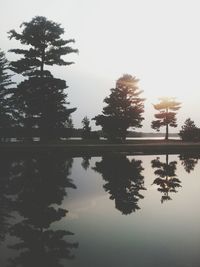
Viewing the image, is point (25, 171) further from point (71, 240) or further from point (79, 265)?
point (79, 265)

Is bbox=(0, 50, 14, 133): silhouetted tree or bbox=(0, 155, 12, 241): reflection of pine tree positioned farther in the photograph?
bbox=(0, 50, 14, 133): silhouetted tree

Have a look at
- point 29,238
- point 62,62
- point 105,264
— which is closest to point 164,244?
point 105,264

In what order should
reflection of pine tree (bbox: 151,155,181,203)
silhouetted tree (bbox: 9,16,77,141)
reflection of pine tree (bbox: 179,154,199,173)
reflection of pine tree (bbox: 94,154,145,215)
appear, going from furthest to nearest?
silhouetted tree (bbox: 9,16,77,141), reflection of pine tree (bbox: 179,154,199,173), reflection of pine tree (bbox: 151,155,181,203), reflection of pine tree (bbox: 94,154,145,215)

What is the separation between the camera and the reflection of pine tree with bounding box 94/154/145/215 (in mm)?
12097

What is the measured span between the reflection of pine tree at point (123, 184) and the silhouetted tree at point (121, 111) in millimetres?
26773

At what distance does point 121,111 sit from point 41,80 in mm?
17766

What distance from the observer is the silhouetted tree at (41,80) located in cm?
3584

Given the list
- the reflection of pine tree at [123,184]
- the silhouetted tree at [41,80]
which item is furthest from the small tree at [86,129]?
the reflection of pine tree at [123,184]

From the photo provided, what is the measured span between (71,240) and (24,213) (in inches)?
100

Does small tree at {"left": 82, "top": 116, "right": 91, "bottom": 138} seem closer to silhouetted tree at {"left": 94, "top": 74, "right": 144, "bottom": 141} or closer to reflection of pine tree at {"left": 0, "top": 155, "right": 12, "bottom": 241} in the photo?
silhouetted tree at {"left": 94, "top": 74, "right": 144, "bottom": 141}

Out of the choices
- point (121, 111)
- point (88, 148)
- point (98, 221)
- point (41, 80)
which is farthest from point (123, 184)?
point (121, 111)

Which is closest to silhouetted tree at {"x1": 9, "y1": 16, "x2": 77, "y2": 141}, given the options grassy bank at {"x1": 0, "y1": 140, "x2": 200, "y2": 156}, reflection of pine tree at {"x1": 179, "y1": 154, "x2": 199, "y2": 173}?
grassy bank at {"x1": 0, "y1": 140, "x2": 200, "y2": 156}

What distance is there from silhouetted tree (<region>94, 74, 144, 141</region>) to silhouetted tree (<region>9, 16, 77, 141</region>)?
13688mm

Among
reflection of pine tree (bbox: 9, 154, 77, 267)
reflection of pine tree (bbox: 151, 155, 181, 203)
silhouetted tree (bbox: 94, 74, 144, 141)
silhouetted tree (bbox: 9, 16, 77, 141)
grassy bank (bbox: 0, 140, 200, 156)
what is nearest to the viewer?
reflection of pine tree (bbox: 9, 154, 77, 267)
